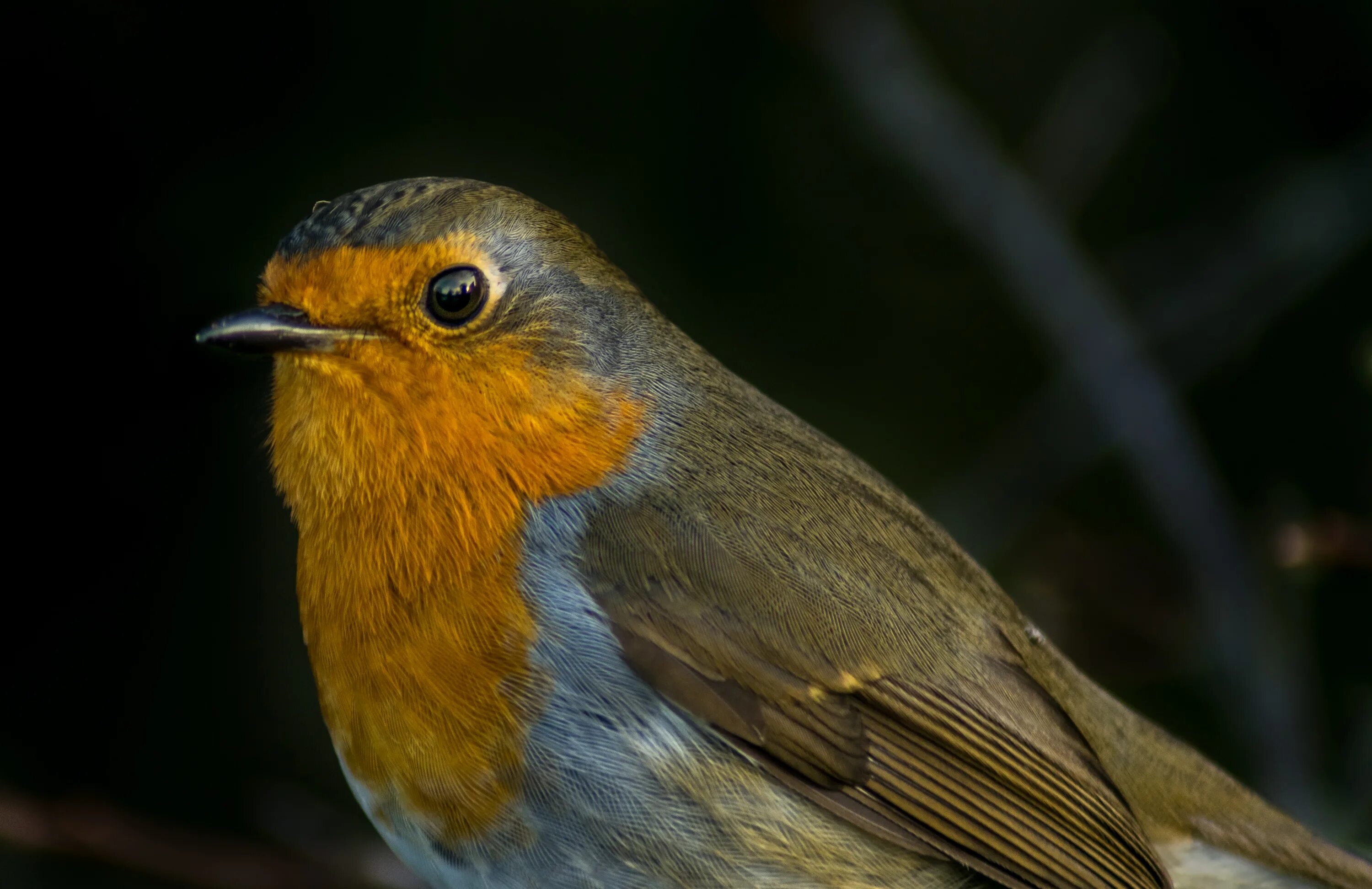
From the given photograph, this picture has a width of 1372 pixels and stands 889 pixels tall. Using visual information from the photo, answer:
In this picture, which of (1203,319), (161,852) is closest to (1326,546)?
(1203,319)

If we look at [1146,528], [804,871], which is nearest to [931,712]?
[804,871]

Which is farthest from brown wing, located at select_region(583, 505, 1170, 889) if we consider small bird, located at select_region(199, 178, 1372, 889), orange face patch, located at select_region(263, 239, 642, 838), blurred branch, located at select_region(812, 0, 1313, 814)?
blurred branch, located at select_region(812, 0, 1313, 814)

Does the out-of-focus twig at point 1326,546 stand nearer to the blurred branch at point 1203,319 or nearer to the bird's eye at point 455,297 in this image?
the blurred branch at point 1203,319

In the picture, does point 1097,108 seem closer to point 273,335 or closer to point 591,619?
point 591,619

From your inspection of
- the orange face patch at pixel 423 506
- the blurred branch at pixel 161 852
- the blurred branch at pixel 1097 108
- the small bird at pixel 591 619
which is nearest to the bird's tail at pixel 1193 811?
the small bird at pixel 591 619

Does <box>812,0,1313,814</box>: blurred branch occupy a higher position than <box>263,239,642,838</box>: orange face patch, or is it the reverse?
<box>812,0,1313,814</box>: blurred branch

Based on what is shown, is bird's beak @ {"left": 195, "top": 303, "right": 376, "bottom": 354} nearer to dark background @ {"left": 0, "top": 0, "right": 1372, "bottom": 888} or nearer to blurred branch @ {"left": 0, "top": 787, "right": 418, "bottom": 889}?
blurred branch @ {"left": 0, "top": 787, "right": 418, "bottom": 889}

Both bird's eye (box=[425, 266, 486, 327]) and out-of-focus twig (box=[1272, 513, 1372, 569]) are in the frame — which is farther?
out-of-focus twig (box=[1272, 513, 1372, 569])
